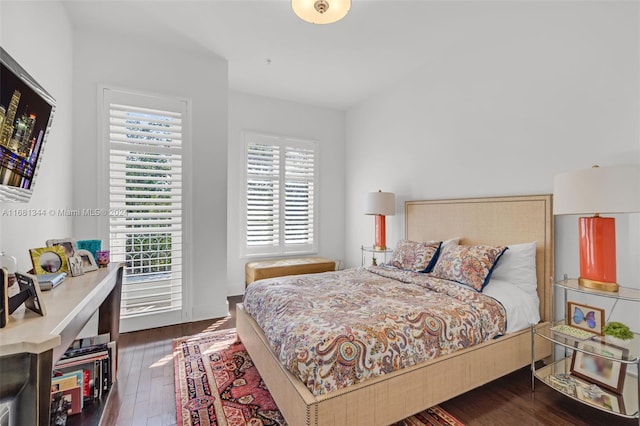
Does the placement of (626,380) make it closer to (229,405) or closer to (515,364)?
(515,364)

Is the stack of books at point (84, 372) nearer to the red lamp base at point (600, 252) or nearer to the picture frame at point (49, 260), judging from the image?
the picture frame at point (49, 260)

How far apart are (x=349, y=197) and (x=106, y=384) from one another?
12.8 feet

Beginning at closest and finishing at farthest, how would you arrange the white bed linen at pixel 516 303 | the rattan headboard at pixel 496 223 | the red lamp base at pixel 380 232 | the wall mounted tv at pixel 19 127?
the wall mounted tv at pixel 19 127 < the white bed linen at pixel 516 303 < the rattan headboard at pixel 496 223 < the red lamp base at pixel 380 232

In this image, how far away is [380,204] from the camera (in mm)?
3676

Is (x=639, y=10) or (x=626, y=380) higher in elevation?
(x=639, y=10)

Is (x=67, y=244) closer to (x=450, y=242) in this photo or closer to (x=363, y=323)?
(x=363, y=323)

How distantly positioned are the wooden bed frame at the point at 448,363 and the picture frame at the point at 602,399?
0.37m

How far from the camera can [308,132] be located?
487 centimetres

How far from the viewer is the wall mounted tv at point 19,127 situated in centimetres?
128

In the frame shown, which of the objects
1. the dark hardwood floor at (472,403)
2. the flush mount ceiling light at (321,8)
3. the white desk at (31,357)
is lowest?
the dark hardwood floor at (472,403)

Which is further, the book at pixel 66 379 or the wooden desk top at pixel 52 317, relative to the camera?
the book at pixel 66 379

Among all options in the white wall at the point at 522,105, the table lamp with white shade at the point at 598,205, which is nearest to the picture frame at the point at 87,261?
the table lamp with white shade at the point at 598,205

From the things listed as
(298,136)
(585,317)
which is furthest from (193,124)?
(585,317)

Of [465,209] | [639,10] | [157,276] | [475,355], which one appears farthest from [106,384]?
[639,10]
